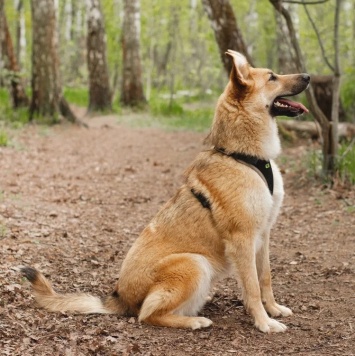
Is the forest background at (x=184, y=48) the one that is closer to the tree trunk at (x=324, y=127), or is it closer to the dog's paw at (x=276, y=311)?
the tree trunk at (x=324, y=127)

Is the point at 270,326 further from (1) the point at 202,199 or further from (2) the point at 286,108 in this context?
(2) the point at 286,108

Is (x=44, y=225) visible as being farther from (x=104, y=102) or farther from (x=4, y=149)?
(x=104, y=102)

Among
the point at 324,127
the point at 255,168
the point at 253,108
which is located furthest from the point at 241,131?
the point at 324,127

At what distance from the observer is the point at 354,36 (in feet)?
83.5

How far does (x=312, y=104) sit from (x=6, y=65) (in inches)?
460

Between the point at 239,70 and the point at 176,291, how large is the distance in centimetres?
174

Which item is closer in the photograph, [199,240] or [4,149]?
[199,240]

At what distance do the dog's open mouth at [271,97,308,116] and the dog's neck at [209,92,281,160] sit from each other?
0.08 meters

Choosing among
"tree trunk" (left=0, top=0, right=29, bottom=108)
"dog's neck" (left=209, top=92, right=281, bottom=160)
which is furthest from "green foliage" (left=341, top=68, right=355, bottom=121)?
"tree trunk" (left=0, top=0, right=29, bottom=108)

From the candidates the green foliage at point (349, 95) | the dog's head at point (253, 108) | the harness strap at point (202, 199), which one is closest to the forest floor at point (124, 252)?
the harness strap at point (202, 199)

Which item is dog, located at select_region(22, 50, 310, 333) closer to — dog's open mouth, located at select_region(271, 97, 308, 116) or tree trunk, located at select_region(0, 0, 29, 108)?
dog's open mouth, located at select_region(271, 97, 308, 116)

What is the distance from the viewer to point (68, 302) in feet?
14.8

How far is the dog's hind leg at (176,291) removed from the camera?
4328mm

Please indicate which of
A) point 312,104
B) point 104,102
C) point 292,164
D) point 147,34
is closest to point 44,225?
point 312,104
